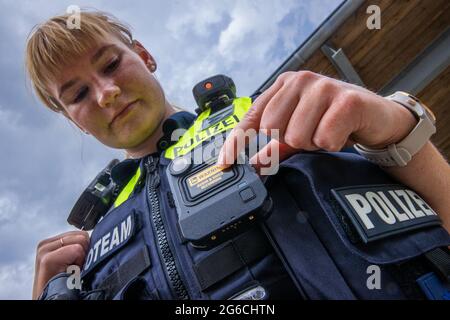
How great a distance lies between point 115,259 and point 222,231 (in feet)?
1.59

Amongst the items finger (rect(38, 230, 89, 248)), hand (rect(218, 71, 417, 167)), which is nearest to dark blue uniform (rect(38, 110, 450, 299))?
hand (rect(218, 71, 417, 167))

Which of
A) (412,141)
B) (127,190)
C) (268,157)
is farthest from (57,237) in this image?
(412,141)

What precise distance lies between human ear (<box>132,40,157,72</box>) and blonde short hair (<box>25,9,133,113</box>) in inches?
5.6

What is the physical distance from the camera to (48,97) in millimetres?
1569

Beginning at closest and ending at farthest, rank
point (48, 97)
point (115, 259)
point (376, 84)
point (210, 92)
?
point (115, 259) < point (210, 92) < point (48, 97) < point (376, 84)

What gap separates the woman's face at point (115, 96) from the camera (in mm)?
1218

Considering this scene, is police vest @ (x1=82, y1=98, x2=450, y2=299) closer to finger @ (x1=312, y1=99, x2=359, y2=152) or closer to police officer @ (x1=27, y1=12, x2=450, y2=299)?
police officer @ (x1=27, y1=12, x2=450, y2=299)

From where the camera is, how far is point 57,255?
1.12 metres

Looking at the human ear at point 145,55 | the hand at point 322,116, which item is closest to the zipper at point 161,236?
the hand at point 322,116

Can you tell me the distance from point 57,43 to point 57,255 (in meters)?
0.82

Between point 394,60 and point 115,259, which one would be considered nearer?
point 115,259

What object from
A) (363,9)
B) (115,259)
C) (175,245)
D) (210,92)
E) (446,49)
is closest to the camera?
(175,245)
